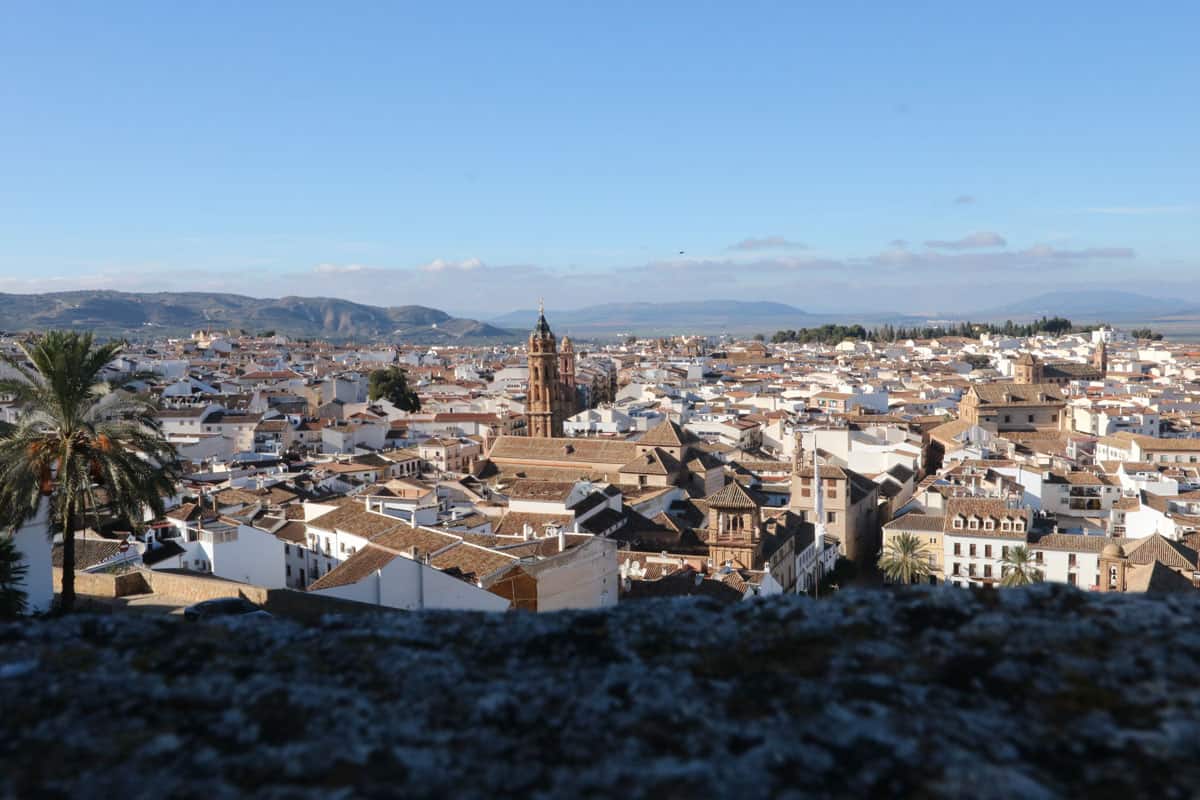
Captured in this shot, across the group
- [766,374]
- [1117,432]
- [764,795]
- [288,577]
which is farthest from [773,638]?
[766,374]

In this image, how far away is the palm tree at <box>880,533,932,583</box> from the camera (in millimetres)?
35219

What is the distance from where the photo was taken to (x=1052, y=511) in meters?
40.1

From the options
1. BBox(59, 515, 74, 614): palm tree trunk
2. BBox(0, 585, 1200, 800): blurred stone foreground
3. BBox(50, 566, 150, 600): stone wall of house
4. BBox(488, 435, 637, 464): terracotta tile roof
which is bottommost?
BBox(488, 435, 637, 464): terracotta tile roof

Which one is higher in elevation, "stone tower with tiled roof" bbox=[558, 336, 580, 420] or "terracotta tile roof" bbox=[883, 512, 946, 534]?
"stone tower with tiled roof" bbox=[558, 336, 580, 420]

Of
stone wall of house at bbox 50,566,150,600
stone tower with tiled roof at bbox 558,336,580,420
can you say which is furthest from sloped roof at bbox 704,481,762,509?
stone tower with tiled roof at bbox 558,336,580,420

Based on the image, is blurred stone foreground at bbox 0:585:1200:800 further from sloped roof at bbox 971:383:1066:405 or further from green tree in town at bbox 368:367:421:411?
green tree in town at bbox 368:367:421:411

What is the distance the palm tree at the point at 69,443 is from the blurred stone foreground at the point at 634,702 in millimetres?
7794

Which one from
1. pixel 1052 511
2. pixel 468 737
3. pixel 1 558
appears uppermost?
pixel 468 737

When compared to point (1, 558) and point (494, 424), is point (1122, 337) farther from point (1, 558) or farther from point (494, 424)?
point (1, 558)

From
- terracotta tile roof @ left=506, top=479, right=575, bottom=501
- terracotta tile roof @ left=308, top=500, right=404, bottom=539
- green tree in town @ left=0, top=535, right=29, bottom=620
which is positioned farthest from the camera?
terracotta tile roof @ left=506, top=479, right=575, bottom=501

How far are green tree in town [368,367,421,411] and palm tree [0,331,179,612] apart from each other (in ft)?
226

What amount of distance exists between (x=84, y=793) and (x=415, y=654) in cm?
173

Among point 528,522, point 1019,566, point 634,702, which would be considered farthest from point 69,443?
point 1019,566

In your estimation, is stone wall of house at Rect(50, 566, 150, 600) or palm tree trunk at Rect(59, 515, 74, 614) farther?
stone wall of house at Rect(50, 566, 150, 600)
